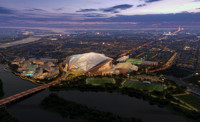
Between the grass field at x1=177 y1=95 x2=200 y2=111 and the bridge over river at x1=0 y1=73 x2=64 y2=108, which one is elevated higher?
the bridge over river at x1=0 y1=73 x2=64 y2=108

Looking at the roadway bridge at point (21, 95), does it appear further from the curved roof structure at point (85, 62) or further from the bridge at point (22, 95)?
the curved roof structure at point (85, 62)

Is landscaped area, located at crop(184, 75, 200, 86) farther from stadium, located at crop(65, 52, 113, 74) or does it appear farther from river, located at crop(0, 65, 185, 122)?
stadium, located at crop(65, 52, 113, 74)

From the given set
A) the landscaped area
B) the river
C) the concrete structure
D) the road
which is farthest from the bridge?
the landscaped area

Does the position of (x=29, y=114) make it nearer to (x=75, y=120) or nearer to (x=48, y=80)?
(x=75, y=120)

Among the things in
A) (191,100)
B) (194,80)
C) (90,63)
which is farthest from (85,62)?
(194,80)

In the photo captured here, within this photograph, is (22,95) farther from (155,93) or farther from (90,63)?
(155,93)

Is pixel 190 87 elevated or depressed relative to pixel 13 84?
depressed

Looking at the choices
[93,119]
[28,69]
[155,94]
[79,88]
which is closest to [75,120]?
[93,119]
